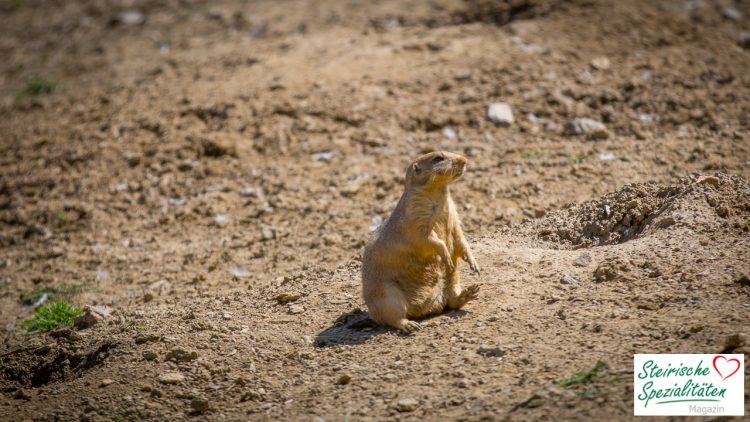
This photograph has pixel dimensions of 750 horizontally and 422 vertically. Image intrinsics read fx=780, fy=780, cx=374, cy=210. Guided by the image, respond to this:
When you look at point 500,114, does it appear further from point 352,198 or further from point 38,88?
point 38,88

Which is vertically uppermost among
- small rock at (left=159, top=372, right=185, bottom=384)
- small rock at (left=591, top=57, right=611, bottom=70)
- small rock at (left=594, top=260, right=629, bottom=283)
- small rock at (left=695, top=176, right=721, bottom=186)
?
small rock at (left=695, top=176, right=721, bottom=186)

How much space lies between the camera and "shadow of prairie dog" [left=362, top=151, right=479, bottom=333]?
5406 mm

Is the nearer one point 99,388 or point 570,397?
point 570,397

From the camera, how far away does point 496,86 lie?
954cm

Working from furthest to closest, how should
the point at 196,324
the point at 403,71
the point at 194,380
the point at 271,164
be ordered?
the point at 403,71
the point at 271,164
the point at 196,324
the point at 194,380

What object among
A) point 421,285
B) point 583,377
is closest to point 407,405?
point 583,377

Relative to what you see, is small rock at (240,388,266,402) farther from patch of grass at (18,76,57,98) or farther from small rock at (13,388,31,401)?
patch of grass at (18,76,57,98)

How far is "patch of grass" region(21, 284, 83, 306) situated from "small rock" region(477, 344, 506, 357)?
4.58 metres

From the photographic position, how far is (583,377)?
14.2ft

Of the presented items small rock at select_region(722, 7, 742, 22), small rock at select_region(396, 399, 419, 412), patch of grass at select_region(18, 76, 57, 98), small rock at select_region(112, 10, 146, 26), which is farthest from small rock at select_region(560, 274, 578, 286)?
small rock at select_region(112, 10, 146, 26)

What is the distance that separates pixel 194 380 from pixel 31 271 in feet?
12.8

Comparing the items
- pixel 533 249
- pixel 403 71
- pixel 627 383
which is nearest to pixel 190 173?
pixel 403 71

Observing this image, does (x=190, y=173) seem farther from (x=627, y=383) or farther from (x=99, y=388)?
(x=627, y=383)

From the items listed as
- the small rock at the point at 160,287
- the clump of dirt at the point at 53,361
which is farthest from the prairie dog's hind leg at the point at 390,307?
the small rock at the point at 160,287
